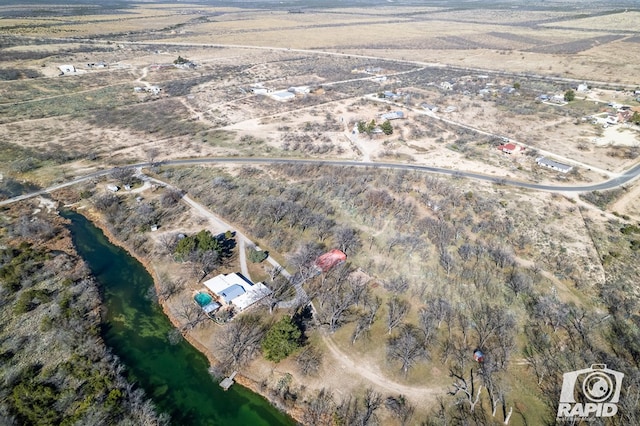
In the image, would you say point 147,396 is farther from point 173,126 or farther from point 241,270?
point 173,126

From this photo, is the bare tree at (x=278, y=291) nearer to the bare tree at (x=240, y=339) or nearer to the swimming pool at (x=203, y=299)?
the bare tree at (x=240, y=339)

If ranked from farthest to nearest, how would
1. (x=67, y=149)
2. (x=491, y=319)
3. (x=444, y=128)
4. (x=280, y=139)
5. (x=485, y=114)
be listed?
(x=485, y=114)
(x=444, y=128)
(x=280, y=139)
(x=67, y=149)
(x=491, y=319)

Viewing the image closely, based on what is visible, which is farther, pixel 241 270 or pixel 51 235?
pixel 51 235

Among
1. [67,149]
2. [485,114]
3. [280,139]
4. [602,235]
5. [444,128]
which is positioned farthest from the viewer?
[485,114]

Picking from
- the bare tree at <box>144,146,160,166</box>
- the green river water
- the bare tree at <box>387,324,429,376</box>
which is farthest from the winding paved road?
the bare tree at <box>387,324,429,376</box>

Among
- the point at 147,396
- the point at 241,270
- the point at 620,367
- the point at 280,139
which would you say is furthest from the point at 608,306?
the point at 280,139

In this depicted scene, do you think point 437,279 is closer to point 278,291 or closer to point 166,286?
point 278,291

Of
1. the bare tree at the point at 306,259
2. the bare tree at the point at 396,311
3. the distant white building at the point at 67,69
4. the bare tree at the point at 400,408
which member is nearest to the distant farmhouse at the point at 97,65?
the distant white building at the point at 67,69
